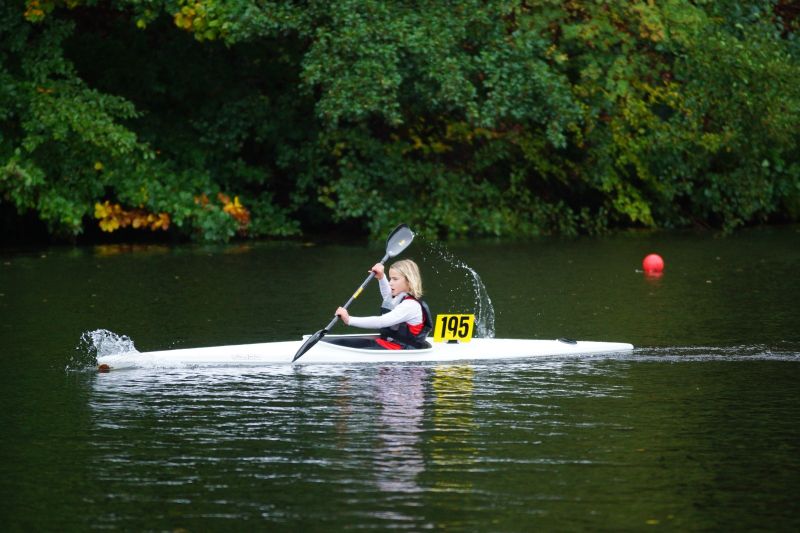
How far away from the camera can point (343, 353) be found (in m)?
14.0

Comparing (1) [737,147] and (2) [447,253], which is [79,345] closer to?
(2) [447,253]

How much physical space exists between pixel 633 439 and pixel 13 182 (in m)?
16.9

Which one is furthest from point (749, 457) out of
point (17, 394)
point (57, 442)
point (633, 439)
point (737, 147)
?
point (737, 147)

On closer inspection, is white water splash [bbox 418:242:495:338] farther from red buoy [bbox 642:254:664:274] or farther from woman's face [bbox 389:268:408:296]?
red buoy [bbox 642:254:664:274]

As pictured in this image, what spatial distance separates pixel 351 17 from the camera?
25281 millimetres

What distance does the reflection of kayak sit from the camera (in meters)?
13.6

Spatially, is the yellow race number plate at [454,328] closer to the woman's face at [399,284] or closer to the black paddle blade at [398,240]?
the woman's face at [399,284]

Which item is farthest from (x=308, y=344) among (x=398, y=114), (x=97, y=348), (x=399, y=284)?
(x=398, y=114)

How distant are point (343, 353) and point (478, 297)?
5.57 m

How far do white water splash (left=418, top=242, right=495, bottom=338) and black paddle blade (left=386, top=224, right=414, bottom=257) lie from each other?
120 cm

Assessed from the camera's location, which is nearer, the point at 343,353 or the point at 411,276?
the point at 343,353

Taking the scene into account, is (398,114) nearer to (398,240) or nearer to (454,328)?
(398,240)

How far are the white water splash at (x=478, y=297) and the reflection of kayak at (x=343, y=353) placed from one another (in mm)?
1339

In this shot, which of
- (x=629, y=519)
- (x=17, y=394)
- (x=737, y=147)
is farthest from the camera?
(x=737, y=147)
